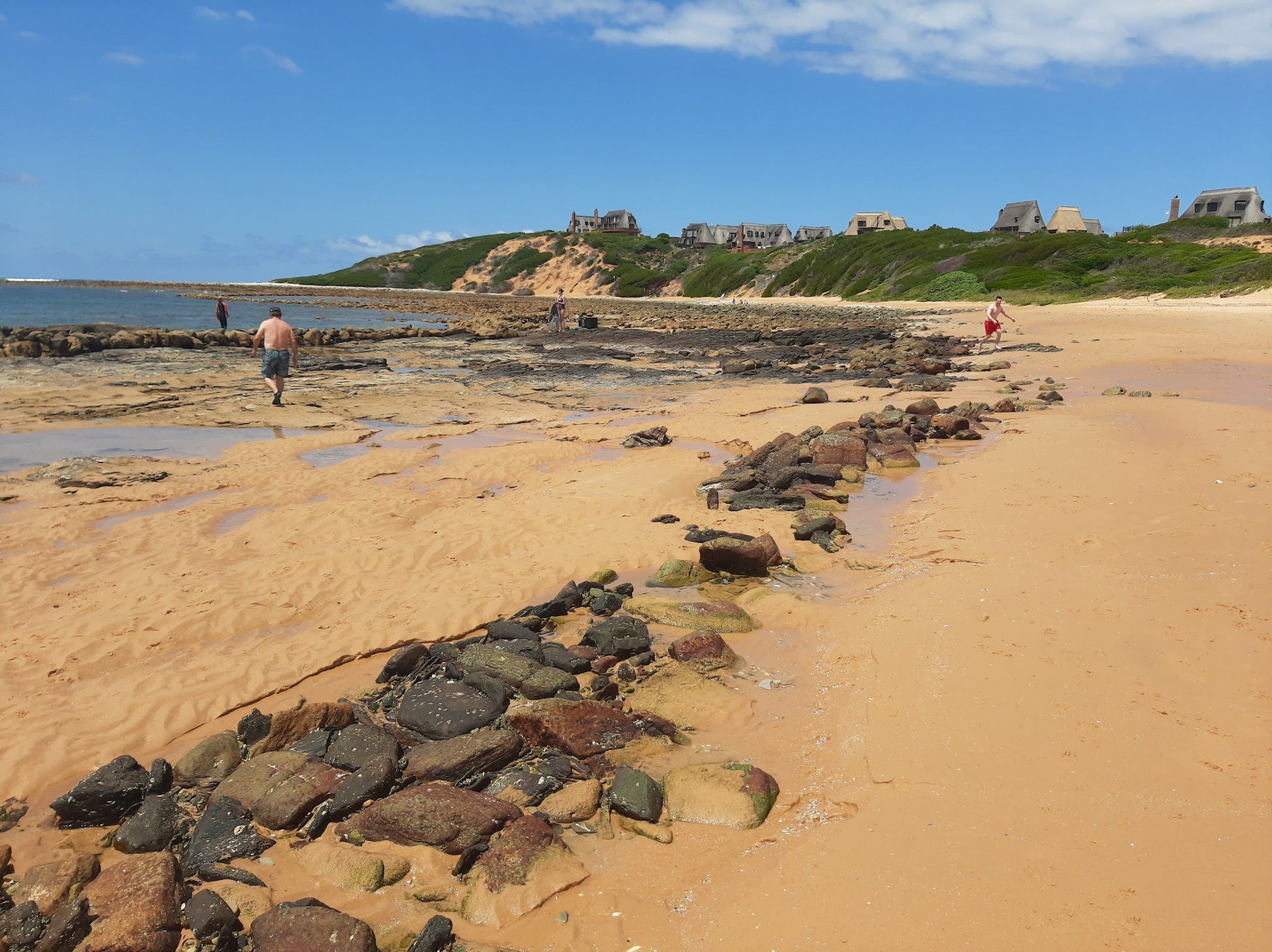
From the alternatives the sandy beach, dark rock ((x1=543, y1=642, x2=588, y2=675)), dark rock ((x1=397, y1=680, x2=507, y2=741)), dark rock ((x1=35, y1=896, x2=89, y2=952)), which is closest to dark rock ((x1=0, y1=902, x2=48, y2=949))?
dark rock ((x1=35, y1=896, x2=89, y2=952))

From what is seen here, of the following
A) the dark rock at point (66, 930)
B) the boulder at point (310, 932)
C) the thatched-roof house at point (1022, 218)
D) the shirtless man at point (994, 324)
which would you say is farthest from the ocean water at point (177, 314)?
the thatched-roof house at point (1022, 218)

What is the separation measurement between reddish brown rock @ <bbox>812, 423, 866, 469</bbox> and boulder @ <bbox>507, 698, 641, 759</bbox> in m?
5.85

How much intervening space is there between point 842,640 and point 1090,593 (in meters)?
1.78

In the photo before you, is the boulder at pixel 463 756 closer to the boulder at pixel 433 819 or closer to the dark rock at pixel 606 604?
the boulder at pixel 433 819

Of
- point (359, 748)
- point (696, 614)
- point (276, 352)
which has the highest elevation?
point (276, 352)

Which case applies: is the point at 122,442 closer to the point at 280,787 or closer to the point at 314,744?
the point at 314,744

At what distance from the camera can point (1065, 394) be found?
1359 cm

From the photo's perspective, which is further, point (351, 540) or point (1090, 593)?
point (351, 540)

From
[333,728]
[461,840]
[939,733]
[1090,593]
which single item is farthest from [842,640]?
[333,728]

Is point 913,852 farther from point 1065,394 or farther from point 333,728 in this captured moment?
point 1065,394

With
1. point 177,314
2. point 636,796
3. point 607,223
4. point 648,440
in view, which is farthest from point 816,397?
point 607,223

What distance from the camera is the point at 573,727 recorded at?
13.4 ft

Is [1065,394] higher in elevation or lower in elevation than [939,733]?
higher

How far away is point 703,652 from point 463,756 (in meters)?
1.70
